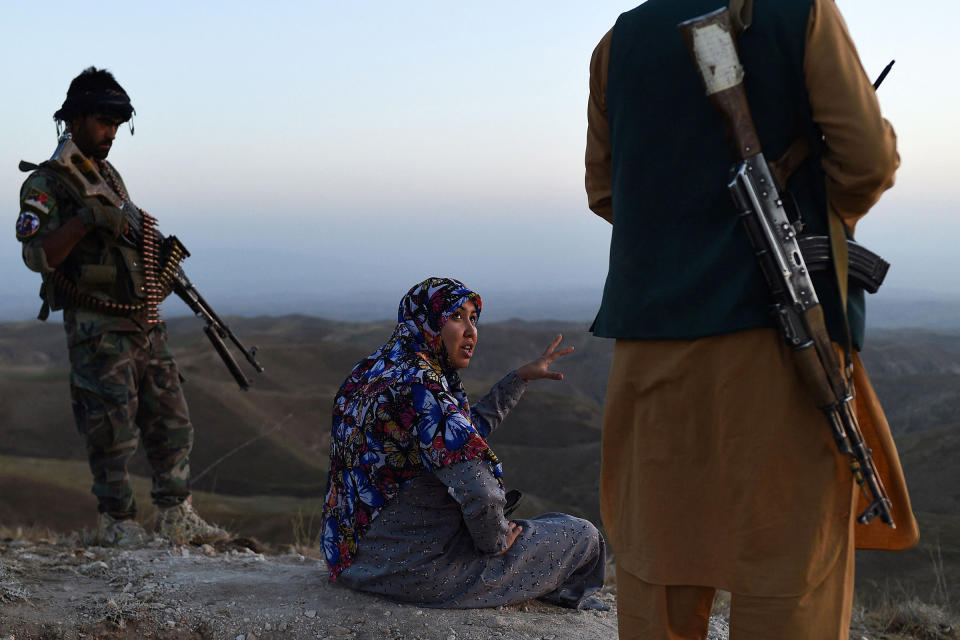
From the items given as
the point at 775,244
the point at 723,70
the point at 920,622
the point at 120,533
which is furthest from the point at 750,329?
the point at 120,533

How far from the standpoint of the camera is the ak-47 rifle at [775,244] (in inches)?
83.0

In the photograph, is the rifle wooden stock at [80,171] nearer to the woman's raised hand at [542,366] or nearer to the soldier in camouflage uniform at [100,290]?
the soldier in camouflage uniform at [100,290]

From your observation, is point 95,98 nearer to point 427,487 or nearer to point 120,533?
point 120,533

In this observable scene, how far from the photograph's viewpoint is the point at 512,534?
3.36 meters

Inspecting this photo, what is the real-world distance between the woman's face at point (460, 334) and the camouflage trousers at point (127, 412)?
2327 millimetres

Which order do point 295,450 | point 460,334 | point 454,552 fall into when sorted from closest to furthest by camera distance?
point 460,334
point 454,552
point 295,450

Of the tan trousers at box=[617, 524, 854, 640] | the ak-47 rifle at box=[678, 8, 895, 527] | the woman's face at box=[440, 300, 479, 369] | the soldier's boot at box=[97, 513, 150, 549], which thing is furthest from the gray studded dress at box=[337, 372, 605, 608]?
the soldier's boot at box=[97, 513, 150, 549]

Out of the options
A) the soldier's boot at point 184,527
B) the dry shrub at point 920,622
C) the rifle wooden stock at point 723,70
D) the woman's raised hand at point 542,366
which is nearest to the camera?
the rifle wooden stock at point 723,70

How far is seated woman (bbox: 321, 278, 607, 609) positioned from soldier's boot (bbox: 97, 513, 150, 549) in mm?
1738

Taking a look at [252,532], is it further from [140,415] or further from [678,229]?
[678,229]

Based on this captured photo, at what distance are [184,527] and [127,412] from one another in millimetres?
763

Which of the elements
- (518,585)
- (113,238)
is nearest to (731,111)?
(518,585)

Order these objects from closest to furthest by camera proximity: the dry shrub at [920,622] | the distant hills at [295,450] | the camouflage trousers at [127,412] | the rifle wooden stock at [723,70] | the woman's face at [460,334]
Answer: the rifle wooden stock at [723,70] < the woman's face at [460,334] < the dry shrub at [920,622] < the camouflage trousers at [127,412] < the distant hills at [295,450]

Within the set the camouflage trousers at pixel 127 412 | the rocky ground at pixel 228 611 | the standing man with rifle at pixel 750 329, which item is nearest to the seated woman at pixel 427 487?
the rocky ground at pixel 228 611
